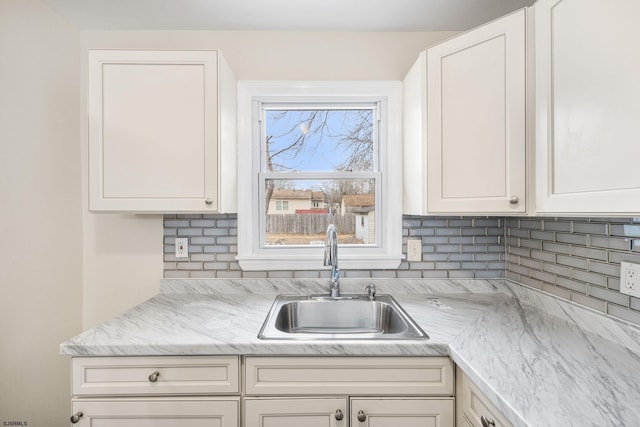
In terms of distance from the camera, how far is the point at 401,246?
1844mm

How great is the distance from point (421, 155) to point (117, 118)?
1409 mm

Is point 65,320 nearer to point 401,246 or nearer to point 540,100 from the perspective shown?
point 401,246

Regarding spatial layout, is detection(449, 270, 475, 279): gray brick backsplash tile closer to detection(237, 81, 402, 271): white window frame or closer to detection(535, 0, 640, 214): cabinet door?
detection(237, 81, 402, 271): white window frame

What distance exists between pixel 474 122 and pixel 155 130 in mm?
1408

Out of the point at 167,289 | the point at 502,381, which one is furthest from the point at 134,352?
the point at 502,381

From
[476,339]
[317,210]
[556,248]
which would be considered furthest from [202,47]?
[556,248]

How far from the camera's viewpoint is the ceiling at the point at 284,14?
1.60 m

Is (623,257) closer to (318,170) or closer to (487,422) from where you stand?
(487,422)

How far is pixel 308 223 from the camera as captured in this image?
1.92 m

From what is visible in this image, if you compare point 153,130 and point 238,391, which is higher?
point 153,130

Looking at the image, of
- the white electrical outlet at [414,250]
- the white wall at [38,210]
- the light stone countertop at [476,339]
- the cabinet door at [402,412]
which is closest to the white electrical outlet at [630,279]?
the light stone countertop at [476,339]

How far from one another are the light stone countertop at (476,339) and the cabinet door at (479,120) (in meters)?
0.49

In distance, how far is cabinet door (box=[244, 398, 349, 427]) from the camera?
3.84ft

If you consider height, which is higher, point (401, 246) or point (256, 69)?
point (256, 69)
